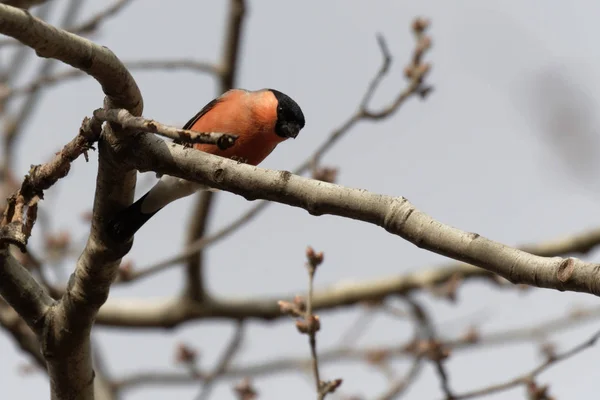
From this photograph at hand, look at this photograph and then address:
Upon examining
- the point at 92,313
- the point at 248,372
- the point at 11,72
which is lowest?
the point at 92,313

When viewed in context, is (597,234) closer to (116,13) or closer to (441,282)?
(441,282)

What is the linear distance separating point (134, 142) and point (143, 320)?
3.73 metres

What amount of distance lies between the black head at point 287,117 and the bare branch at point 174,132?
2.06 m

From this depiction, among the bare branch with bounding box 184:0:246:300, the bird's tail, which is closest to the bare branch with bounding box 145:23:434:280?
the bare branch with bounding box 184:0:246:300

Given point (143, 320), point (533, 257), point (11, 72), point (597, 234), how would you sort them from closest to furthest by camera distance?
point (533, 257)
point (597, 234)
point (143, 320)
point (11, 72)

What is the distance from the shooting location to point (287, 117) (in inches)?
178

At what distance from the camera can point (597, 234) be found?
5.57 meters

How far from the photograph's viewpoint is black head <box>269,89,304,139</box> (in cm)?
444

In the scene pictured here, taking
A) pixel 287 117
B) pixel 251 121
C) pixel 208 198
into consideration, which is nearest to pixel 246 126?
pixel 251 121

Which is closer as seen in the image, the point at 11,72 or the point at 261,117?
the point at 261,117

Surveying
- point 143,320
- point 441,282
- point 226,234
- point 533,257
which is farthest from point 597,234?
point 533,257

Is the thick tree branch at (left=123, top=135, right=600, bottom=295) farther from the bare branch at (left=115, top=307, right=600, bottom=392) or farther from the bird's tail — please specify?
the bare branch at (left=115, top=307, right=600, bottom=392)

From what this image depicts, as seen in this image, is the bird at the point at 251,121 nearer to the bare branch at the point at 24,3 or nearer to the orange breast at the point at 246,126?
the orange breast at the point at 246,126

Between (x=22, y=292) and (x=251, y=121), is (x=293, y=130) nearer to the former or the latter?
(x=251, y=121)
